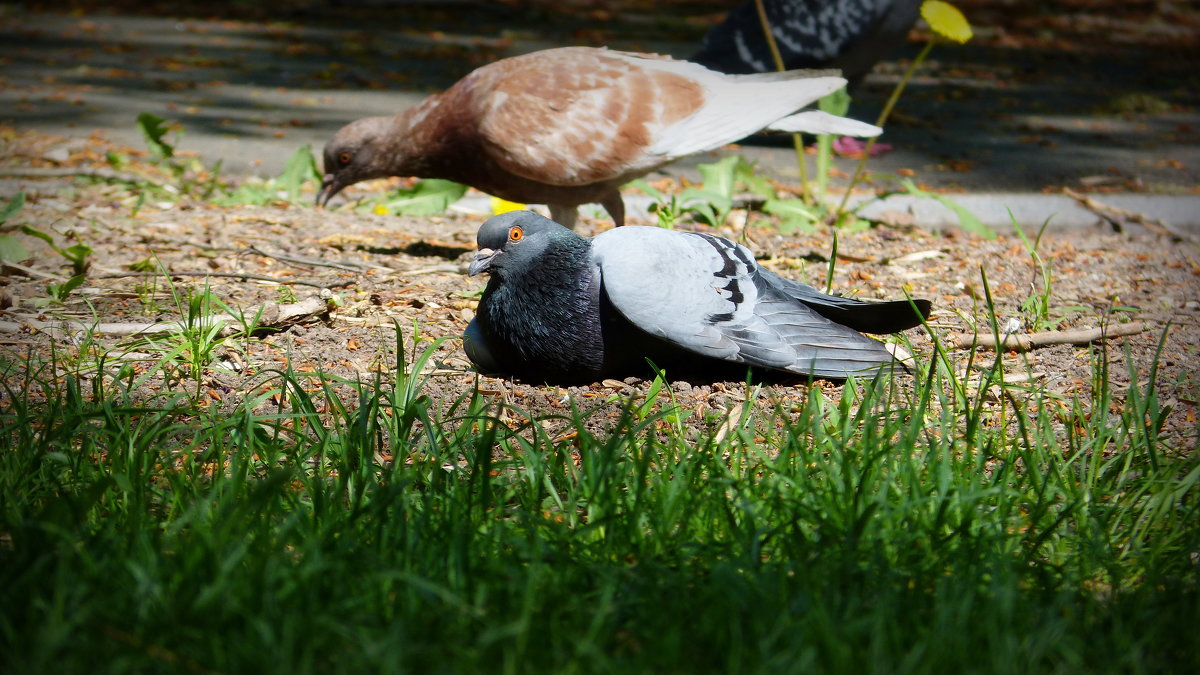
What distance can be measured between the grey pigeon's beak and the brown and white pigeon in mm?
1212

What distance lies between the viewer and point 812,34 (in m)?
6.65

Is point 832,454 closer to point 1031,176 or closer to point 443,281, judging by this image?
point 443,281

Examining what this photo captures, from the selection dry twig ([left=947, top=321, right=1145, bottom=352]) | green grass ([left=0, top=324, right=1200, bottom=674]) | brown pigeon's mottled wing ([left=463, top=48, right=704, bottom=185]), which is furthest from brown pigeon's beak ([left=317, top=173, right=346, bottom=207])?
dry twig ([left=947, top=321, right=1145, bottom=352])

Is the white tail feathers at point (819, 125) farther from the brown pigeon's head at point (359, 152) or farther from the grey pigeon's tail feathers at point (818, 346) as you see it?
the brown pigeon's head at point (359, 152)

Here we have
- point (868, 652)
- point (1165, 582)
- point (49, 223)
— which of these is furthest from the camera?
point (49, 223)

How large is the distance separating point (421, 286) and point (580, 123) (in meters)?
0.90

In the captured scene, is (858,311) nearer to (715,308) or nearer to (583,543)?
(715,308)

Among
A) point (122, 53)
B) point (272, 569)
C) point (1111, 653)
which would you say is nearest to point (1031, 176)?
point (1111, 653)

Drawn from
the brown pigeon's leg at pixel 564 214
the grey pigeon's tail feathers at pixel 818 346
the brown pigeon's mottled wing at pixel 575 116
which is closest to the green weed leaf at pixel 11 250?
the brown pigeon's mottled wing at pixel 575 116

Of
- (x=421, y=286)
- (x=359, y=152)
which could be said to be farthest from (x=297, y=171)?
(x=421, y=286)

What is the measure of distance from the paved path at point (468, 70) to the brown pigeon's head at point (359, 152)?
1.45 m

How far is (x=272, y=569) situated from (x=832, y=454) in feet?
4.14

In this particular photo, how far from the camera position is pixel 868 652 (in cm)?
174

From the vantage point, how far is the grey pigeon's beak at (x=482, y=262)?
117 inches
